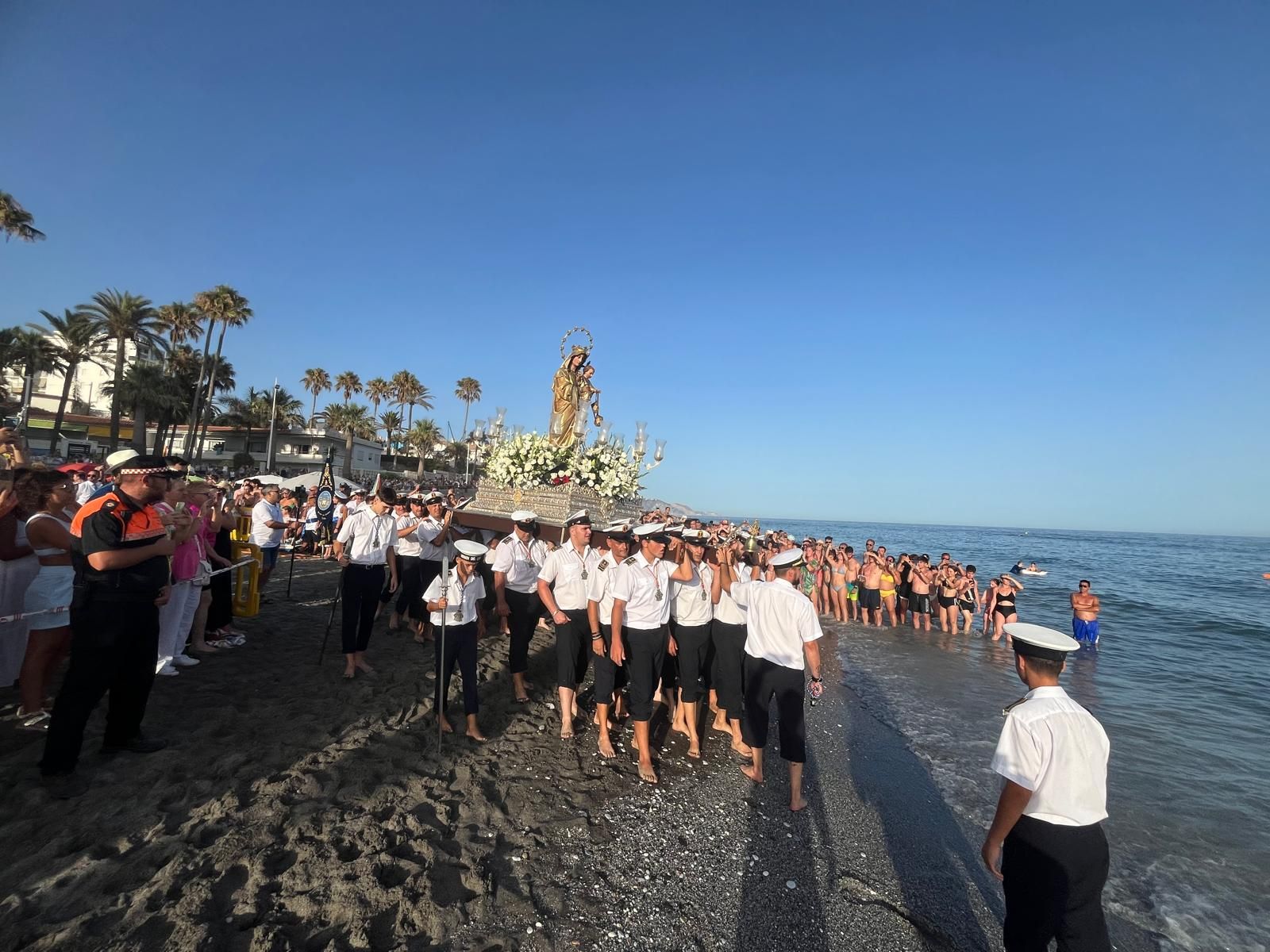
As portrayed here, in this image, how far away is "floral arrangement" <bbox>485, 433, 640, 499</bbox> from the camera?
11484mm

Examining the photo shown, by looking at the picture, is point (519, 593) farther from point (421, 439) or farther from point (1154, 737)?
point (421, 439)

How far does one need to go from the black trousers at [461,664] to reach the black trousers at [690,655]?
7.05 feet

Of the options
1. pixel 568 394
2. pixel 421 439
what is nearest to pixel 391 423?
pixel 421 439

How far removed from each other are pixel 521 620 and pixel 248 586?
5.32m

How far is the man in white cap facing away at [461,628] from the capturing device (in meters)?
5.67

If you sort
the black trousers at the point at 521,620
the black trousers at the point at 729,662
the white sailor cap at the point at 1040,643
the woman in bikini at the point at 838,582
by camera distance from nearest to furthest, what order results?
the white sailor cap at the point at 1040,643 < the black trousers at the point at 729,662 < the black trousers at the point at 521,620 < the woman in bikini at the point at 838,582

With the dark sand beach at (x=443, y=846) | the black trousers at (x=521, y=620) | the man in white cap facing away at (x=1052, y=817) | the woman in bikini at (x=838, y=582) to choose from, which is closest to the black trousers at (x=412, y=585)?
the black trousers at (x=521, y=620)

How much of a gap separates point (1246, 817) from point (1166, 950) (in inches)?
130

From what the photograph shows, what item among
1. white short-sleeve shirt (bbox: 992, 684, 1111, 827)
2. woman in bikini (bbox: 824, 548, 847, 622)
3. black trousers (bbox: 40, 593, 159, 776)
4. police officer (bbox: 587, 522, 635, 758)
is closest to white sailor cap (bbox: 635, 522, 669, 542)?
police officer (bbox: 587, 522, 635, 758)

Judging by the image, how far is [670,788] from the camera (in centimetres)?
525

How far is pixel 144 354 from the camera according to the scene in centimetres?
4744

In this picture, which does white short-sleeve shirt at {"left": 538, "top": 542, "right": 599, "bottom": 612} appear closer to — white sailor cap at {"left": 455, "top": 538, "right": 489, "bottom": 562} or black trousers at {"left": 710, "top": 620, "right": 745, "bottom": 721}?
white sailor cap at {"left": 455, "top": 538, "right": 489, "bottom": 562}

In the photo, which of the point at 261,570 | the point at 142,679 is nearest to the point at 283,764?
the point at 142,679

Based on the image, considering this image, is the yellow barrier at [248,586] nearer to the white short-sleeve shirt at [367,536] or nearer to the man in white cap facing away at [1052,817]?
the white short-sleeve shirt at [367,536]
